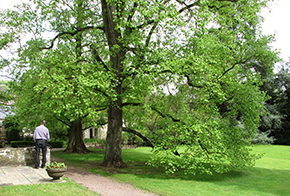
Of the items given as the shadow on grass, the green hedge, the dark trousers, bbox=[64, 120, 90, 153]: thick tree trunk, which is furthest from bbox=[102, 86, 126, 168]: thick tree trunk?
the green hedge

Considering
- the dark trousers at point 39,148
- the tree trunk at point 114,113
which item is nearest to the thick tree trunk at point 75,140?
the tree trunk at point 114,113

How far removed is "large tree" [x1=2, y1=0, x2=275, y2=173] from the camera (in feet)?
37.2

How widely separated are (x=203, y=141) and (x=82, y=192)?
5904 mm

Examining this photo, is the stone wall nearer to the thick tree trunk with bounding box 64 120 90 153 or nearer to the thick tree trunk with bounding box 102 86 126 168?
the thick tree trunk with bounding box 102 86 126 168

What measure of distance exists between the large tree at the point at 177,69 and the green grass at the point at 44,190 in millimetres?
3855

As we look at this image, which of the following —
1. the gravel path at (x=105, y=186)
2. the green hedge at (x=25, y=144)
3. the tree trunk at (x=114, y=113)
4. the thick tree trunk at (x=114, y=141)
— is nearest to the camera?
the gravel path at (x=105, y=186)

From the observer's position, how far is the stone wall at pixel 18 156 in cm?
1098

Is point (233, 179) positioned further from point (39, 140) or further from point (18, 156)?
point (18, 156)

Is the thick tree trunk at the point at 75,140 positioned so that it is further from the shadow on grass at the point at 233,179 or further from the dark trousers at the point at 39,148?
the dark trousers at the point at 39,148

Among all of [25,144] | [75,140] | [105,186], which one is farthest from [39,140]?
[25,144]

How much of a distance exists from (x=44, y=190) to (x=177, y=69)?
23.0 ft

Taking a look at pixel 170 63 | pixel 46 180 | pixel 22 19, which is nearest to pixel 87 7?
pixel 22 19

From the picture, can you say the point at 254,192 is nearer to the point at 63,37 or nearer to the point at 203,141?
the point at 203,141

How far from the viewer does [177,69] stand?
1116 centimetres
